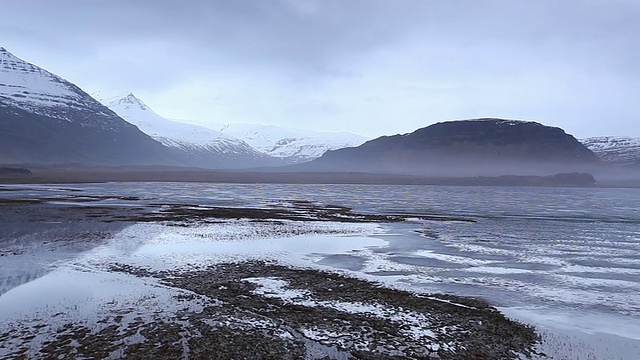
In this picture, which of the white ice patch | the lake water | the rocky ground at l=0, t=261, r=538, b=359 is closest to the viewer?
the rocky ground at l=0, t=261, r=538, b=359

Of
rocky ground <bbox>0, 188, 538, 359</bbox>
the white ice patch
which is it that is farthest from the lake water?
the white ice patch

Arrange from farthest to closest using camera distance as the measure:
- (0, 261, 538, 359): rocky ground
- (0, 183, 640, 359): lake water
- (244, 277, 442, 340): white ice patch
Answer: (0, 183, 640, 359): lake water → (244, 277, 442, 340): white ice patch → (0, 261, 538, 359): rocky ground

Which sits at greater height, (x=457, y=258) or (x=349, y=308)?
(x=349, y=308)

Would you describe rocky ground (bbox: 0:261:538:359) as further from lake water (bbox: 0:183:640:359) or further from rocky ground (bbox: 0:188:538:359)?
lake water (bbox: 0:183:640:359)

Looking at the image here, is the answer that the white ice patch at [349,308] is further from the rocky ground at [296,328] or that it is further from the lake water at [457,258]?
the lake water at [457,258]

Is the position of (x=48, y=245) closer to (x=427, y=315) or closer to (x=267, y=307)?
(x=267, y=307)

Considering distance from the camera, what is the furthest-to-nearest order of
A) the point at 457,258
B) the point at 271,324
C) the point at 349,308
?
the point at 457,258
the point at 349,308
the point at 271,324

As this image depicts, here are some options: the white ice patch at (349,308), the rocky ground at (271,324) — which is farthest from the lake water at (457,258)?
the white ice patch at (349,308)

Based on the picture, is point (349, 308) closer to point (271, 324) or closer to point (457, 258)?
point (271, 324)

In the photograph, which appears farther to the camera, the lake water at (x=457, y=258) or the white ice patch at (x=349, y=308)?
the lake water at (x=457, y=258)

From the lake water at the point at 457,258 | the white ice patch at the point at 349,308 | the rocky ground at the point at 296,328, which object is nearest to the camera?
the rocky ground at the point at 296,328

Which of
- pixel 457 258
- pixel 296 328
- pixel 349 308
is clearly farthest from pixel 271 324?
pixel 457 258

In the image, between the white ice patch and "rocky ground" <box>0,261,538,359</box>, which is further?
the white ice patch

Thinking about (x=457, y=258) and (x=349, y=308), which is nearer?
(x=349, y=308)
